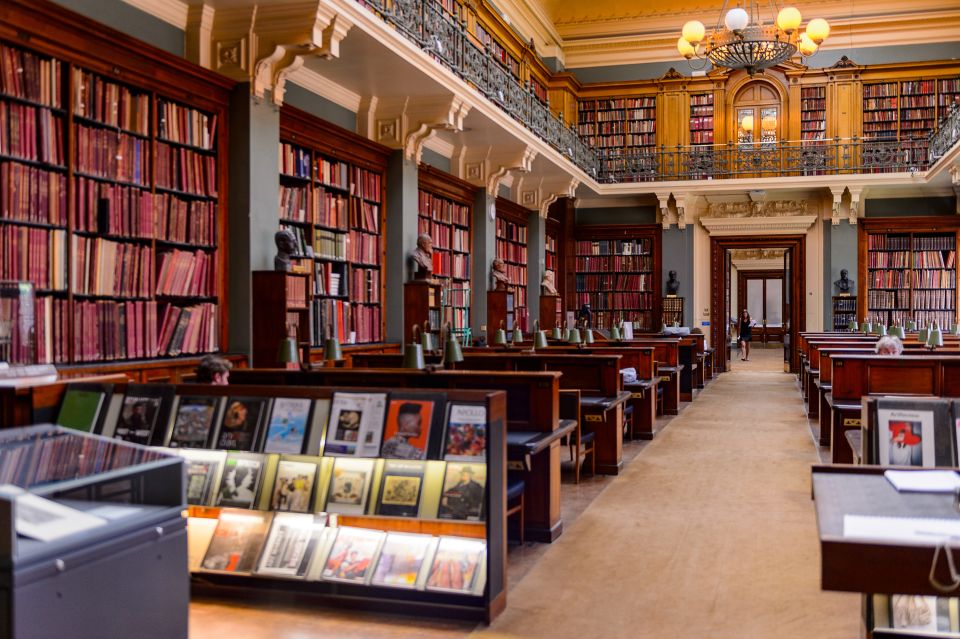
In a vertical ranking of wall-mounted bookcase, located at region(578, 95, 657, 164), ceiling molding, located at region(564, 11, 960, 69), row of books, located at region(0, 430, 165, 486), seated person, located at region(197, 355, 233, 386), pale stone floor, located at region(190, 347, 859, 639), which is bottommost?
pale stone floor, located at region(190, 347, 859, 639)

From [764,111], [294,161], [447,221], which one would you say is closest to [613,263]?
[764,111]

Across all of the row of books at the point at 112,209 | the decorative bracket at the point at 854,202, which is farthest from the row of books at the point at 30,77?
the decorative bracket at the point at 854,202

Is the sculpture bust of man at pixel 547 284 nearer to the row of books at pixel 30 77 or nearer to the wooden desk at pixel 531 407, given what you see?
the wooden desk at pixel 531 407

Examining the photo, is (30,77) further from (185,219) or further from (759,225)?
(759,225)

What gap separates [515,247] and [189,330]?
8790 mm

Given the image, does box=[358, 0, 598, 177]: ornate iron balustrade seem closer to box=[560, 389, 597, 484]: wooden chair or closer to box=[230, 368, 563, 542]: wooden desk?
box=[560, 389, 597, 484]: wooden chair

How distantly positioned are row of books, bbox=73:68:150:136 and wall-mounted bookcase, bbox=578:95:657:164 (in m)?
12.0

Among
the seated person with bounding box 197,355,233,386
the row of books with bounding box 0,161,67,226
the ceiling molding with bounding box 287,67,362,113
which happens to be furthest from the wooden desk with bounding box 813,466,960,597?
the ceiling molding with bounding box 287,67,362,113

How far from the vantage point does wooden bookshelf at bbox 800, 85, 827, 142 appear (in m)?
16.1

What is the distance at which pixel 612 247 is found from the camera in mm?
17266

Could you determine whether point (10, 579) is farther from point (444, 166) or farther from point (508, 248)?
point (508, 248)

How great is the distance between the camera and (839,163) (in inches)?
615

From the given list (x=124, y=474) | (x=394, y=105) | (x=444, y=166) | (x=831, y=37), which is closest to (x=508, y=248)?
(x=444, y=166)

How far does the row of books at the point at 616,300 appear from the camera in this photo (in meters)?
17.0
